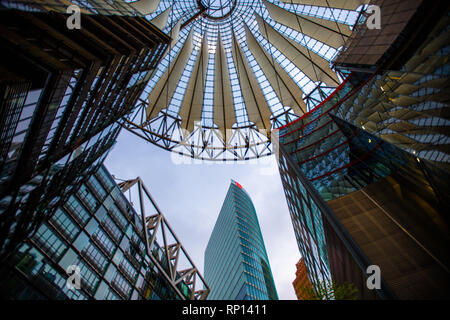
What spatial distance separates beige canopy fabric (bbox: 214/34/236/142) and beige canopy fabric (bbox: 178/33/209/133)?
5.21 ft

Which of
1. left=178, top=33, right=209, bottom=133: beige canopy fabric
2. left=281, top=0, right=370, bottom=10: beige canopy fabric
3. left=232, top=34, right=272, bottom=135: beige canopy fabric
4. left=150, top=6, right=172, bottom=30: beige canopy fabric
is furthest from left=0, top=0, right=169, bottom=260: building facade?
left=281, top=0, right=370, bottom=10: beige canopy fabric

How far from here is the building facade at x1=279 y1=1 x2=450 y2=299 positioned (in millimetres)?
13422

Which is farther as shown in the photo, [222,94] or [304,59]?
[222,94]

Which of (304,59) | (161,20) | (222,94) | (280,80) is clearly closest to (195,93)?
(222,94)

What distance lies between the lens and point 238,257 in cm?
6875

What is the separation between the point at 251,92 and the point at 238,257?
179ft

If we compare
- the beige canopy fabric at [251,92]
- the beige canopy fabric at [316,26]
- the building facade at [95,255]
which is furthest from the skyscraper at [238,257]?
the beige canopy fabric at [316,26]

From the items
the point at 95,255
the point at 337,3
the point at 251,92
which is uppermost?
the point at 251,92

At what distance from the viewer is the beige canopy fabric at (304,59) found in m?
25.0

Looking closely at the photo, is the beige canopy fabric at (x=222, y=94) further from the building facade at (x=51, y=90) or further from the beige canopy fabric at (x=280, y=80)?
the building facade at (x=51, y=90)

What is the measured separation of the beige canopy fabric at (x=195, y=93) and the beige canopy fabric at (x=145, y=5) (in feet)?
23.6

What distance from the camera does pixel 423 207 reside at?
16.2 meters

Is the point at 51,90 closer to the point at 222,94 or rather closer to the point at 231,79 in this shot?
the point at 222,94
